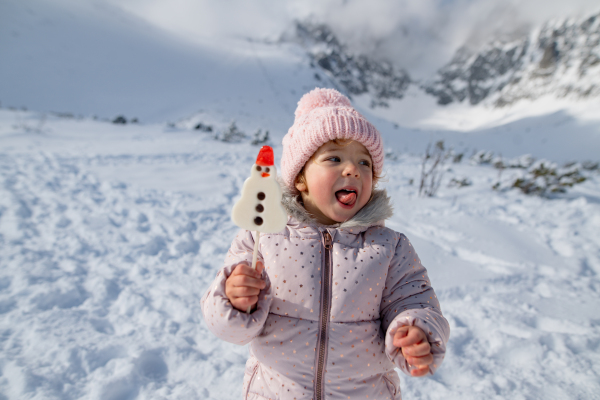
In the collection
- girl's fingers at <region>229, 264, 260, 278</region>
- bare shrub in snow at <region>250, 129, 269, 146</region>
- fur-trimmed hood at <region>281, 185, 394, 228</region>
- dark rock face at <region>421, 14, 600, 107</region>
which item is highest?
dark rock face at <region>421, 14, 600, 107</region>

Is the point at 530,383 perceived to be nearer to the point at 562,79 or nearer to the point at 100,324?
the point at 100,324

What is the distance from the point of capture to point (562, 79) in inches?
1726

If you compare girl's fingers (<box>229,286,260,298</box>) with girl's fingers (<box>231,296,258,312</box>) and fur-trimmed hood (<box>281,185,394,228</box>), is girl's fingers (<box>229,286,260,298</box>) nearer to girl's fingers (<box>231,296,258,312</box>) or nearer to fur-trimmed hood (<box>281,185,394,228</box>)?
girl's fingers (<box>231,296,258,312</box>)

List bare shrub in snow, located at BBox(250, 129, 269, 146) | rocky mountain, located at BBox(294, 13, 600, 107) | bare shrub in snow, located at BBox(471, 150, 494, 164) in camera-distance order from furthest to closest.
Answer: rocky mountain, located at BBox(294, 13, 600, 107) → bare shrub in snow, located at BBox(471, 150, 494, 164) → bare shrub in snow, located at BBox(250, 129, 269, 146)

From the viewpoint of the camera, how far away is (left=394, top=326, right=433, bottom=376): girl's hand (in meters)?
0.90

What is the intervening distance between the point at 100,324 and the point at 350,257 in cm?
176

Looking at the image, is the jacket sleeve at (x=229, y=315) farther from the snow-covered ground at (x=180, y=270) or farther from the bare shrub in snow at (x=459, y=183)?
the bare shrub in snow at (x=459, y=183)

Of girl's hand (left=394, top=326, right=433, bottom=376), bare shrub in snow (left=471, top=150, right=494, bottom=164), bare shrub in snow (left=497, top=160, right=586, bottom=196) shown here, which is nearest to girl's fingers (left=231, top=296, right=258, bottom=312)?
girl's hand (left=394, top=326, right=433, bottom=376)

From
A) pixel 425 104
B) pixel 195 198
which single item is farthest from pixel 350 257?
pixel 425 104

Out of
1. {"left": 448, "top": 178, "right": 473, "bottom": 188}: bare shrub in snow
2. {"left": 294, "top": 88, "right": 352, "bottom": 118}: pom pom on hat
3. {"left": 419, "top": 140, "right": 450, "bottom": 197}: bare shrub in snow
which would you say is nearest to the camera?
{"left": 294, "top": 88, "right": 352, "bottom": 118}: pom pom on hat

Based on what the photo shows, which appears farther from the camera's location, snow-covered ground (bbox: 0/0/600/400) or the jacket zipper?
snow-covered ground (bbox: 0/0/600/400)

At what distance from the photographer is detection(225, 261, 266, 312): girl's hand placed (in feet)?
3.17

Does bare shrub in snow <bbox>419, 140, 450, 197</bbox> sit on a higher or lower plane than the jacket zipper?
higher

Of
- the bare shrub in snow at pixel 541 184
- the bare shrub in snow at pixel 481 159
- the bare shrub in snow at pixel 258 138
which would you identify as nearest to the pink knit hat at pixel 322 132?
the bare shrub in snow at pixel 541 184
